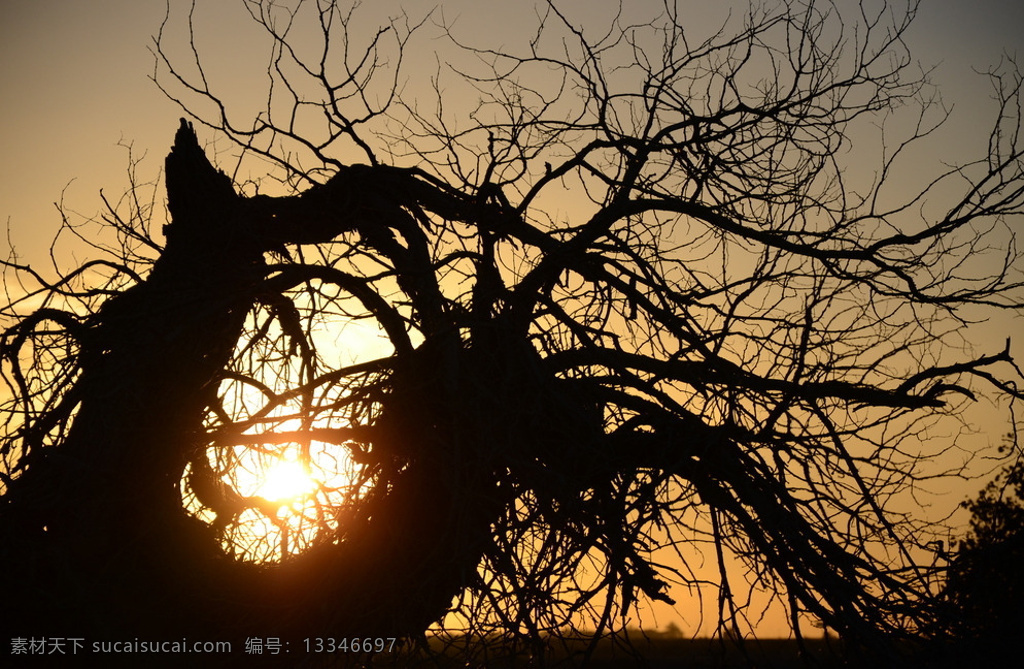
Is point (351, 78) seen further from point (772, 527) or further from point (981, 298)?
point (981, 298)

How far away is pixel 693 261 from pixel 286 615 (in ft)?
11.2

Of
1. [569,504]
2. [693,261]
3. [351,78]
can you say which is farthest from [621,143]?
[569,504]

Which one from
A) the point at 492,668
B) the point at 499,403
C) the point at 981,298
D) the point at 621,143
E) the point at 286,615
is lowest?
the point at 492,668

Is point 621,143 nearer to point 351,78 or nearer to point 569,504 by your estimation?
point 351,78

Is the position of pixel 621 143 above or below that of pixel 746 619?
above

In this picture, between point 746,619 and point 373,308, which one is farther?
point 373,308

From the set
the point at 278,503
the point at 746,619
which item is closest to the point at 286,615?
the point at 278,503

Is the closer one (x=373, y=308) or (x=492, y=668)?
(x=492, y=668)

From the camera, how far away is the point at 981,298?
19.6ft

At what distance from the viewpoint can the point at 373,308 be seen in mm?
5984

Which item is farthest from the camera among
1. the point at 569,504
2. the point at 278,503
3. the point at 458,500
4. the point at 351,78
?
the point at 351,78

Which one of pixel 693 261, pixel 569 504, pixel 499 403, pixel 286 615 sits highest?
pixel 693 261

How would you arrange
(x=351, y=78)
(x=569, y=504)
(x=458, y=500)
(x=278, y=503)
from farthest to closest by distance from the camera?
(x=351, y=78), (x=278, y=503), (x=458, y=500), (x=569, y=504)

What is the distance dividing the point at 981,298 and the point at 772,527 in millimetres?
2126
